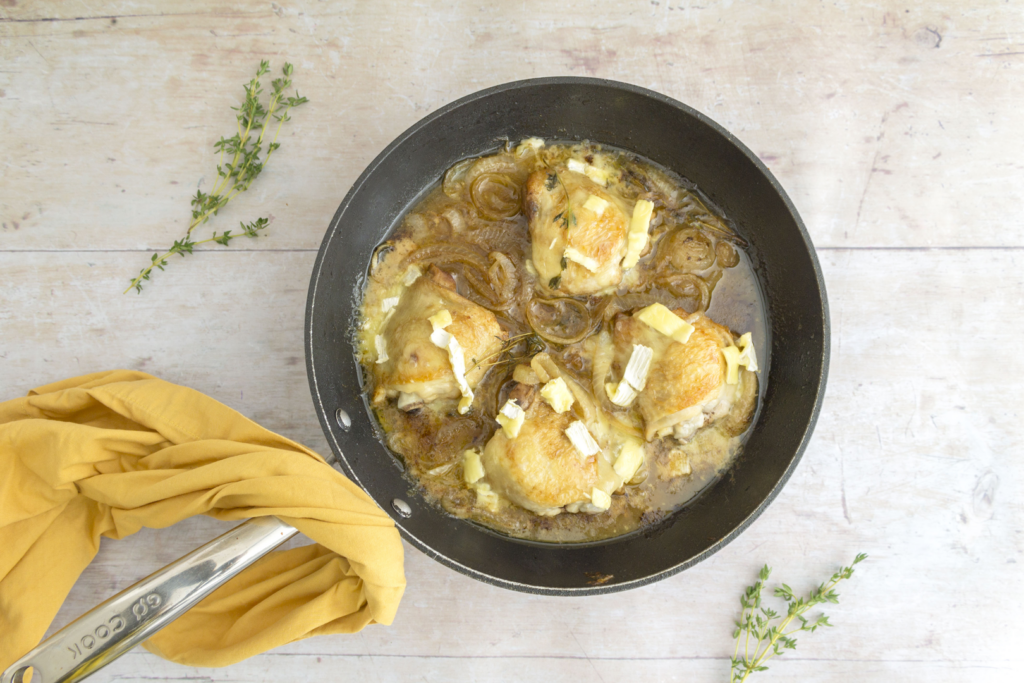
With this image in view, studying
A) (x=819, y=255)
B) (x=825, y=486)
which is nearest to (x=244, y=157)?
(x=819, y=255)

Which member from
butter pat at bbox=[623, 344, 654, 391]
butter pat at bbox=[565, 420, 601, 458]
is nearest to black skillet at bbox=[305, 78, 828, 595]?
butter pat at bbox=[565, 420, 601, 458]

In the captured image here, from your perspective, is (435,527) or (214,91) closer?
(435,527)

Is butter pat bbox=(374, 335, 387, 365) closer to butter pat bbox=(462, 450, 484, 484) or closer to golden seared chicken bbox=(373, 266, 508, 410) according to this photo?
golden seared chicken bbox=(373, 266, 508, 410)

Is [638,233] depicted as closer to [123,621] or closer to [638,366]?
[638,366]

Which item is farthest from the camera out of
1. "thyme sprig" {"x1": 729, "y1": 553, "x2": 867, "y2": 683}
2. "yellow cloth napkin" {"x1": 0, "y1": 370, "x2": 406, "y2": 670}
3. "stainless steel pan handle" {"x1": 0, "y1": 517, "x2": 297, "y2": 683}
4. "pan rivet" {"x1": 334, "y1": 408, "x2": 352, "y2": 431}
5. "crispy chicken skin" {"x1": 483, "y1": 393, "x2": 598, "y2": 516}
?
"thyme sprig" {"x1": 729, "y1": 553, "x2": 867, "y2": 683}

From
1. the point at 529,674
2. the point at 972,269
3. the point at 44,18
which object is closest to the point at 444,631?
the point at 529,674

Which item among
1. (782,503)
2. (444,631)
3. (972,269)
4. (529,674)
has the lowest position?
(529,674)

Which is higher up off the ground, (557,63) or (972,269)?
(557,63)

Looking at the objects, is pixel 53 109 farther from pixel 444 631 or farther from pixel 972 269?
pixel 972 269
